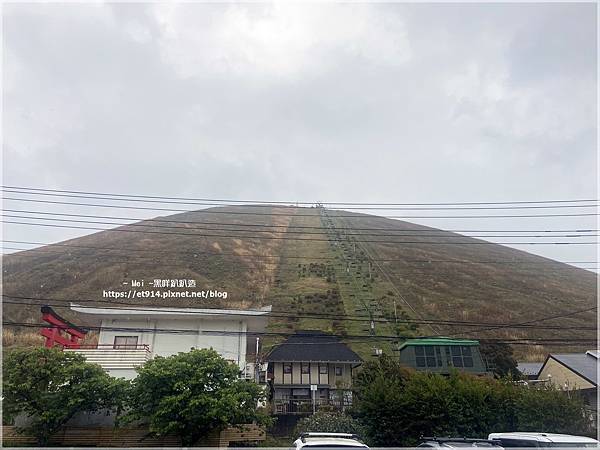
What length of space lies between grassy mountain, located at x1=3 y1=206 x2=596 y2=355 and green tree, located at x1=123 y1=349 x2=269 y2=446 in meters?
28.0

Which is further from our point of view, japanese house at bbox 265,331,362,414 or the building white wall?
japanese house at bbox 265,331,362,414

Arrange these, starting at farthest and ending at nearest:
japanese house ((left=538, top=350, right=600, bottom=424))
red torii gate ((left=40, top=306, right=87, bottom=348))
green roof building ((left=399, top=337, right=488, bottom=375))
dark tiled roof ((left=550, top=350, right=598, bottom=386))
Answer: green roof building ((left=399, top=337, right=488, bottom=375)), dark tiled roof ((left=550, top=350, right=598, bottom=386)), japanese house ((left=538, top=350, right=600, bottom=424)), red torii gate ((left=40, top=306, right=87, bottom=348))

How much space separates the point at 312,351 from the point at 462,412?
1773 centimetres

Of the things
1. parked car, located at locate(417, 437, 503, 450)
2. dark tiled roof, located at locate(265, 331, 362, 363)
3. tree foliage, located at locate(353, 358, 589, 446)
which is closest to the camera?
parked car, located at locate(417, 437, 503, 450)

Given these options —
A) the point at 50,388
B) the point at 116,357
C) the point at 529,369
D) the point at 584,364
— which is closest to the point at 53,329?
the point at 116,357

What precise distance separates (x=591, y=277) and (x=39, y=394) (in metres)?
116

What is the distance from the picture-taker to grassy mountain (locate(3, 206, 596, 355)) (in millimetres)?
62938

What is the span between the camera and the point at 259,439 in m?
21.2

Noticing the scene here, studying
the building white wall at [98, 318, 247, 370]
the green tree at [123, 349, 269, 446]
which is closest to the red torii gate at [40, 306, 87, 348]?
the building white wall at [98, 318, 247, 370]

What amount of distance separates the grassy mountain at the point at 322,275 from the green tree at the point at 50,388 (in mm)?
29994

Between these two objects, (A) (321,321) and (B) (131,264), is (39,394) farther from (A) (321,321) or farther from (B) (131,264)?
(B) (131,264)

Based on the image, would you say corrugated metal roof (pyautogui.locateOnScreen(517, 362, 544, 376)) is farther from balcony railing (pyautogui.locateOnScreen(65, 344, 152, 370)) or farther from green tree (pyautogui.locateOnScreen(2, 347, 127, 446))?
green tree (pyautogui.locateOnScreen(2, 347, 127, 446))

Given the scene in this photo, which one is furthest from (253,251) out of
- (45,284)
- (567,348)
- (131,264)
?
(567,348)

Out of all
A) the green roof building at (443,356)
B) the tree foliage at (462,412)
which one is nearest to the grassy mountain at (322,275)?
the green roof building at (443,356)
